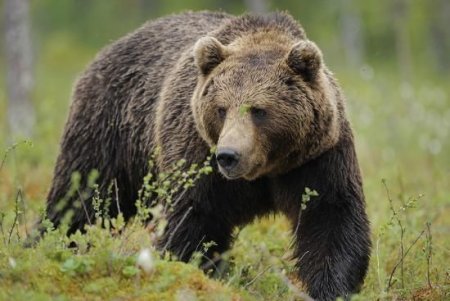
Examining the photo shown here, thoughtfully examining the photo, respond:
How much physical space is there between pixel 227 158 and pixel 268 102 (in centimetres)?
61

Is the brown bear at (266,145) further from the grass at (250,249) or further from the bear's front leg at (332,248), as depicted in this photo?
the grass at (250,249)

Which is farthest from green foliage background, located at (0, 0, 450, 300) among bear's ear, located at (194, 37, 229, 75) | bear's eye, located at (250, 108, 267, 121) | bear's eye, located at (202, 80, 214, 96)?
bear's ear, located at (194, 37, 229, 75)

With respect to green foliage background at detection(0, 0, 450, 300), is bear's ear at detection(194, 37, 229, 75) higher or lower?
higher

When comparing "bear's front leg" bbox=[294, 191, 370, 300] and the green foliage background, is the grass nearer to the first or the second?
the green foliage background

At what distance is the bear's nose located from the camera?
205 inches

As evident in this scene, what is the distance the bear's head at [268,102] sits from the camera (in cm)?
564

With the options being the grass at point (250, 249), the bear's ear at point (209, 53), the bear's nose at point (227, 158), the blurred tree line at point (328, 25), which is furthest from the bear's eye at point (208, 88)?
the blurred tree line at point (328, 25)

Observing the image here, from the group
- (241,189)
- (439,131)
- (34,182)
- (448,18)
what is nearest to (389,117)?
(439,131)

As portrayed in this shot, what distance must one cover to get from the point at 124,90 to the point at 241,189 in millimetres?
1873

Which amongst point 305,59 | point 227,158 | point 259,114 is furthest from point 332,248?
point 305,59

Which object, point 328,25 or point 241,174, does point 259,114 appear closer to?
point 241,174

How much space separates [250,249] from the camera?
23.1 ft

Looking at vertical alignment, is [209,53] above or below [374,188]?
above

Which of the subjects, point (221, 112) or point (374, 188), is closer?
point (221, 112)
